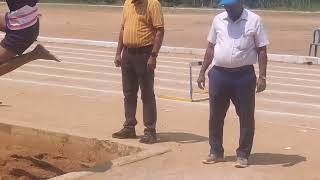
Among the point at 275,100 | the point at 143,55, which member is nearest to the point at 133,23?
the point at 143,55

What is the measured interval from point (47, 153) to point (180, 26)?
2408 centimetres

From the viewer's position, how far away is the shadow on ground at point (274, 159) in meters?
7.77

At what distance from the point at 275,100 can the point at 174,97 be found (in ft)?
5.63

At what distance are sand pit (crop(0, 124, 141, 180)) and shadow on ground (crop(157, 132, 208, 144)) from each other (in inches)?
27.7

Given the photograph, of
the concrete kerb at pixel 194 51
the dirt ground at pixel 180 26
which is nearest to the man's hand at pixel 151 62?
the concrete kerb at pixel 194 51

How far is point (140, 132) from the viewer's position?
30.7 feet

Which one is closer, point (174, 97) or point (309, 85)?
point (174, 97)

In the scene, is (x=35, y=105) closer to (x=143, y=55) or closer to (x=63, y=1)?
(x=143, y=55)

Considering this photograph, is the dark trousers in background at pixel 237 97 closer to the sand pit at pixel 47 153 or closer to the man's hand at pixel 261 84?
the man's hand at pixel 261 84

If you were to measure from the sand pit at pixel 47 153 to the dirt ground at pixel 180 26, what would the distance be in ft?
44.2

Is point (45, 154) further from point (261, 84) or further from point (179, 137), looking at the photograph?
point (261, 84)

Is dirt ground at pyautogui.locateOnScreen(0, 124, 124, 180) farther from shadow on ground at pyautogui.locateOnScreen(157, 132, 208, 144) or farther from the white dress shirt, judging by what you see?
the white dress shirt

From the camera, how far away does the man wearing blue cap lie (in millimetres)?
7391

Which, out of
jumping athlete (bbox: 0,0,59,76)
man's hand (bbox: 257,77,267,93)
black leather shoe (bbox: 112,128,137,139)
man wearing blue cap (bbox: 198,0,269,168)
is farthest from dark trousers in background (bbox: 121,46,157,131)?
jumping athlete (bbox: 0,0,59,76)
